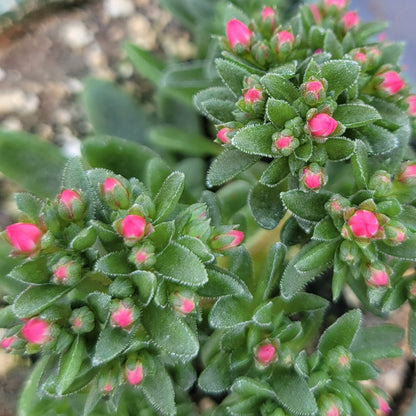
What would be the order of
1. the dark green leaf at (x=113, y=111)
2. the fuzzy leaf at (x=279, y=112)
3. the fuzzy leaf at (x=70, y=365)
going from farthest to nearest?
the dark green leaf at (x=113, y=111), the fuzzy leaf at (x=279, y=112), the fuzzy leaf at (x=70, y=365)

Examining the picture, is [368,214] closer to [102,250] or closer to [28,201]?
[102,250]

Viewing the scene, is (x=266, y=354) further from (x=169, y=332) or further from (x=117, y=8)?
A: (x=117, y=8)

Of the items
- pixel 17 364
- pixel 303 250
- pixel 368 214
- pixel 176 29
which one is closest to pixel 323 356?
pixel 303 250

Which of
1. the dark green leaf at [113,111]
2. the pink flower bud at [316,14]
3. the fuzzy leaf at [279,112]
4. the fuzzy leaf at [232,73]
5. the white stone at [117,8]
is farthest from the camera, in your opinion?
the white stone at [117,8]

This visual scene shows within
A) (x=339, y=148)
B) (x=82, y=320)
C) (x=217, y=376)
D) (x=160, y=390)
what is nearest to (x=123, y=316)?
(x=82, y=320)

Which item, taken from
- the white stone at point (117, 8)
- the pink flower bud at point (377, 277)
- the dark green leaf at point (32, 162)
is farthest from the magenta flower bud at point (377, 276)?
the white stone at point (117, 8)

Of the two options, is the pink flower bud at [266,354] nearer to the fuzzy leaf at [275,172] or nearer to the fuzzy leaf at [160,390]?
the fuzzy leaf at [160,390]

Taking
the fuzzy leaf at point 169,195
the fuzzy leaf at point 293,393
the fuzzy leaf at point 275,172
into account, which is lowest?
the fuzzy leaf at point 293,393
